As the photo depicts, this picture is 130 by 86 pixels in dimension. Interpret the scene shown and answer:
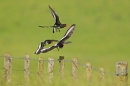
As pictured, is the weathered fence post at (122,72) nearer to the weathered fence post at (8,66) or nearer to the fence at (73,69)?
the fence at (73,69)

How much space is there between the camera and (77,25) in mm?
49312

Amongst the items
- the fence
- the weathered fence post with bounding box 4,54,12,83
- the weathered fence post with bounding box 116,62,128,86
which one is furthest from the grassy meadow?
the weathered fence post with bounding box 116,62,128,86

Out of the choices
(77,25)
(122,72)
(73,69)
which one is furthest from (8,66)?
(77,25)

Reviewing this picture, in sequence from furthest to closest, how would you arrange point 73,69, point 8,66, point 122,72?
point 8,66, point 73,69, point 122,72

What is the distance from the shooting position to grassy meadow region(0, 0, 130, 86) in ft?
142

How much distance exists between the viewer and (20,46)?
4300 centimetres

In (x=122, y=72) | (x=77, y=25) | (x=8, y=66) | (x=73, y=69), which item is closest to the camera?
(x=122, y=72)

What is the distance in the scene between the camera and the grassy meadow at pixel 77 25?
4322cm

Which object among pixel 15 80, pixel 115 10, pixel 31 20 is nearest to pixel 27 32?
pixel 31 20

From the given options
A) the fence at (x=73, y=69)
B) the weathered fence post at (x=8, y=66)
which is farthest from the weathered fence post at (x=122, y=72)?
the weathered fence post at (x=8, y=66)

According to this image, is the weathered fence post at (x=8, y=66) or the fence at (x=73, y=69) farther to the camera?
the weathered fence post at (x=8, y=66)

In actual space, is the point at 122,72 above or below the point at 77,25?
below

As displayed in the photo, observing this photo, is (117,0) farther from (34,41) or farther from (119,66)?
(119,66)

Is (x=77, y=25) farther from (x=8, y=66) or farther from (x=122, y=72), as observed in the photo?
(x=122, y=72)
